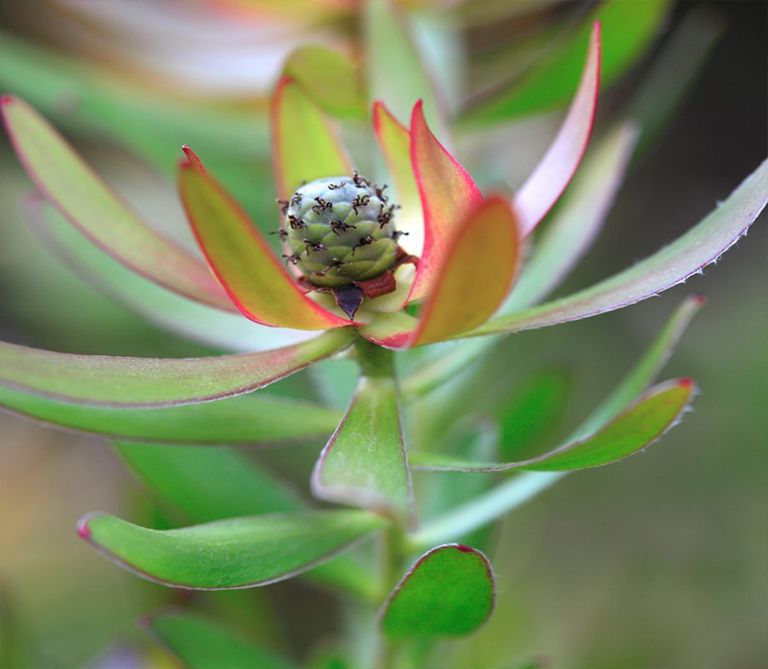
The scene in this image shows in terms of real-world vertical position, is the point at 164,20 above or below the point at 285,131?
above

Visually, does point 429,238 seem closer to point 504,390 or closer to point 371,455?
point 371,455

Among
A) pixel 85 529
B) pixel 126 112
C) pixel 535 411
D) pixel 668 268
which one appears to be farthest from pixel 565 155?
pixel 126 112

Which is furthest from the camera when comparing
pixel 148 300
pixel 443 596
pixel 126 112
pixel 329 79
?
pixel 126 112

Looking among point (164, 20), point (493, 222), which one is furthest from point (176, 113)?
point (493, 222)

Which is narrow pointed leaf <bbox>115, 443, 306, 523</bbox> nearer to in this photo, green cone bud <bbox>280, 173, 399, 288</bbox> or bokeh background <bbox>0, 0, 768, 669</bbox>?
bokeh background <bbox>0, 0, 768, 669</bbox>

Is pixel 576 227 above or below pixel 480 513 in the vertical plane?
above

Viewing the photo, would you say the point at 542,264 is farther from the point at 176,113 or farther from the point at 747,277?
the point at 747,277

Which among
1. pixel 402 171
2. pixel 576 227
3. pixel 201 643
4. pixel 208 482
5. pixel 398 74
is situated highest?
pixel 398 74
